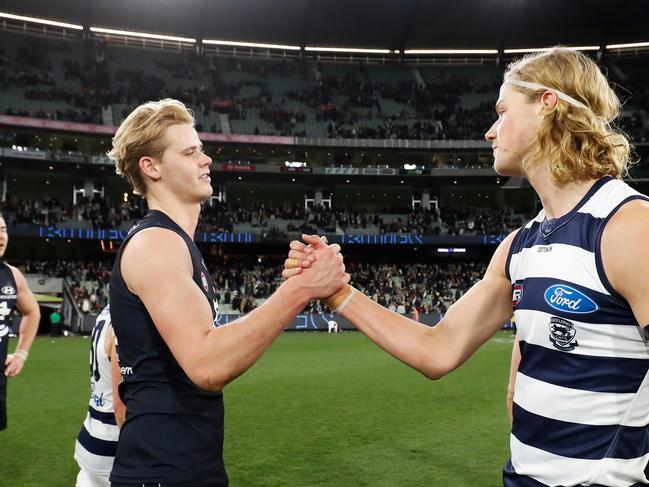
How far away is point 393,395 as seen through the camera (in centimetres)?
1236

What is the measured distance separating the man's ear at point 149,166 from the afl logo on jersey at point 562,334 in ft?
6.37

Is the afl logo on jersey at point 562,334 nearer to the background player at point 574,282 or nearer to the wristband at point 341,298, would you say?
the background player at point 574,282

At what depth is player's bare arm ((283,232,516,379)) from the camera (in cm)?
279

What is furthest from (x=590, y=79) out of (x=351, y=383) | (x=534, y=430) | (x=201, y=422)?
(x=351, y=383)

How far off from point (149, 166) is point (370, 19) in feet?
185

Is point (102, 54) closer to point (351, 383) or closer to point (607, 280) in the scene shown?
point (351, 383)

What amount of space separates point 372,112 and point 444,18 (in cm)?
1050

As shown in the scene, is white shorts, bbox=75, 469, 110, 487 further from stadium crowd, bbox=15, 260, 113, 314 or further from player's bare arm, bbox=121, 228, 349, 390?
stadium crowd, bbox=15, 260, 113, 314

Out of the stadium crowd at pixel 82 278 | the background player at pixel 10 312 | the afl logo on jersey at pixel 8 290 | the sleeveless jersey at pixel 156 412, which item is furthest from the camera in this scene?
the stadium crowd at pixel 82 278

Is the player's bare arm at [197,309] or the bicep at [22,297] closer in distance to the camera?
the player's bare arm at [197,309]

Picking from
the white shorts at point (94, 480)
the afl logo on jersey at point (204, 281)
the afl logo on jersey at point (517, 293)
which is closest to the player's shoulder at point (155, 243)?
the afl logo on jersey at point (204, 281)

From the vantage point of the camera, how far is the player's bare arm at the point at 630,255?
2008 millimetres

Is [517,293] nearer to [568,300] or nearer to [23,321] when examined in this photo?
[568,300]

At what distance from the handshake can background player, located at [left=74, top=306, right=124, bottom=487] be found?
1.89m
